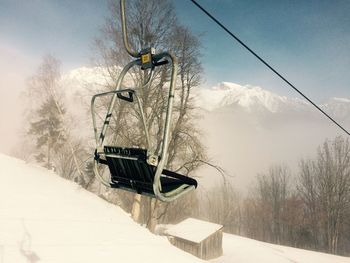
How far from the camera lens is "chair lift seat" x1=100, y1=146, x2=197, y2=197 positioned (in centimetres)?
306

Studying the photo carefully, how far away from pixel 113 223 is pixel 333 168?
53233 millimetres

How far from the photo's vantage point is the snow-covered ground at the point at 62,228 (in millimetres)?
10992

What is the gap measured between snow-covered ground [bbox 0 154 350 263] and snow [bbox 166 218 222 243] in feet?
69.9

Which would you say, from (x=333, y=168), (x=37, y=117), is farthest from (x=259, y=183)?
(x=37, y=117)

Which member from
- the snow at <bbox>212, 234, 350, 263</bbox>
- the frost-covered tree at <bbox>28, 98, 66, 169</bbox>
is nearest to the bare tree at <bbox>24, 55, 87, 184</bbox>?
the frost-covered tree at <bbox>28, 98, 66, 169</bbox>

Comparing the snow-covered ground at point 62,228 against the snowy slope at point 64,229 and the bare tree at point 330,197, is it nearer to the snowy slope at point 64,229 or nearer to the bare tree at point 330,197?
the snowy slope at point 64,229

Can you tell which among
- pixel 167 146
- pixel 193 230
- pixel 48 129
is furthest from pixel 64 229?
pixel 193 230

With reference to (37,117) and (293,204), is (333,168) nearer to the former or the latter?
(293,204)

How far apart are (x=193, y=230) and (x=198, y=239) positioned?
2.79 m

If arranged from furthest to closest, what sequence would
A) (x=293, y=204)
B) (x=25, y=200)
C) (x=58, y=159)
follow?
(x=293, y=204)
(x=58, y=159)
(x=25, y=200)

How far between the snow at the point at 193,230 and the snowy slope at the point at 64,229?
2145cm

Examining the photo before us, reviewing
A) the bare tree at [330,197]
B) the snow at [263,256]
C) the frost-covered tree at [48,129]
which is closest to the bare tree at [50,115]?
the frost-covered tree at [48,129]

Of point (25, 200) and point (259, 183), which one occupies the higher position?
point (25, 200)

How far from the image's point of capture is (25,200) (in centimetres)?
1487
